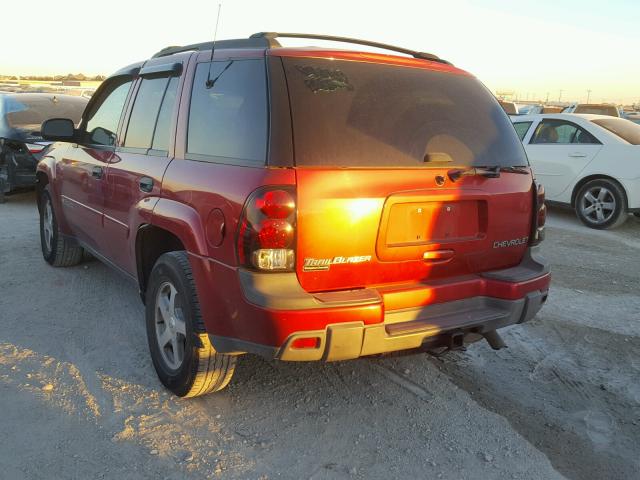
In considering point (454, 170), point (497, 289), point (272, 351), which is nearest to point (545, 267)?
point (497, 289)

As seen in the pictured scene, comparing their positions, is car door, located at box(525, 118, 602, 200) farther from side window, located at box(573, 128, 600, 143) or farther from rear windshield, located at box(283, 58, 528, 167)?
rear windshield, located at box(283, 58, 528, 167)

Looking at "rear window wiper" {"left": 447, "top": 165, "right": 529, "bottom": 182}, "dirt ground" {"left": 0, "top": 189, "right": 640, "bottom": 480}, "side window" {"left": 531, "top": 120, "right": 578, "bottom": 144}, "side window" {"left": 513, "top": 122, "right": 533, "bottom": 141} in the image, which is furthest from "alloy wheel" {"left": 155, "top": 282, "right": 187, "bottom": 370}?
"side window" {"left": 513, "top": 122, "right": 533, "bottom": 141}

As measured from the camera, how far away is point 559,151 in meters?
9.14

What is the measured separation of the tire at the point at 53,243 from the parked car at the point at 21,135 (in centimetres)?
302

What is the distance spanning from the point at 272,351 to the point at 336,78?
1.34 meters

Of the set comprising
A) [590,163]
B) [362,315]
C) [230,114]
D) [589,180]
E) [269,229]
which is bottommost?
[589,180]

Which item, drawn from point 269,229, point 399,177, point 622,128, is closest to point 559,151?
point 622,128

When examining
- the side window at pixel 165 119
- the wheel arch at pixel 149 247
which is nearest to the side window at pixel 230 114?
the side window at pixel 165 119

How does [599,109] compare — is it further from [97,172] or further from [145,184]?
[145,184]

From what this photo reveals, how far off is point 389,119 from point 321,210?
668 millimetres

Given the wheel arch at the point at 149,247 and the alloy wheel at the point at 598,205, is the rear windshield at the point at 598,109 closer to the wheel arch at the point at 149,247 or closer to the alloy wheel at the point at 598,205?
the alloy wheel at the point at 598,205

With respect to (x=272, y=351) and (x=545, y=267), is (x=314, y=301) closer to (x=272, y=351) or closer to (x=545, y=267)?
(x=272, y=351)

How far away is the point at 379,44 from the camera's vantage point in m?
3.49

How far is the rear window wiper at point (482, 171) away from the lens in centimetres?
294
